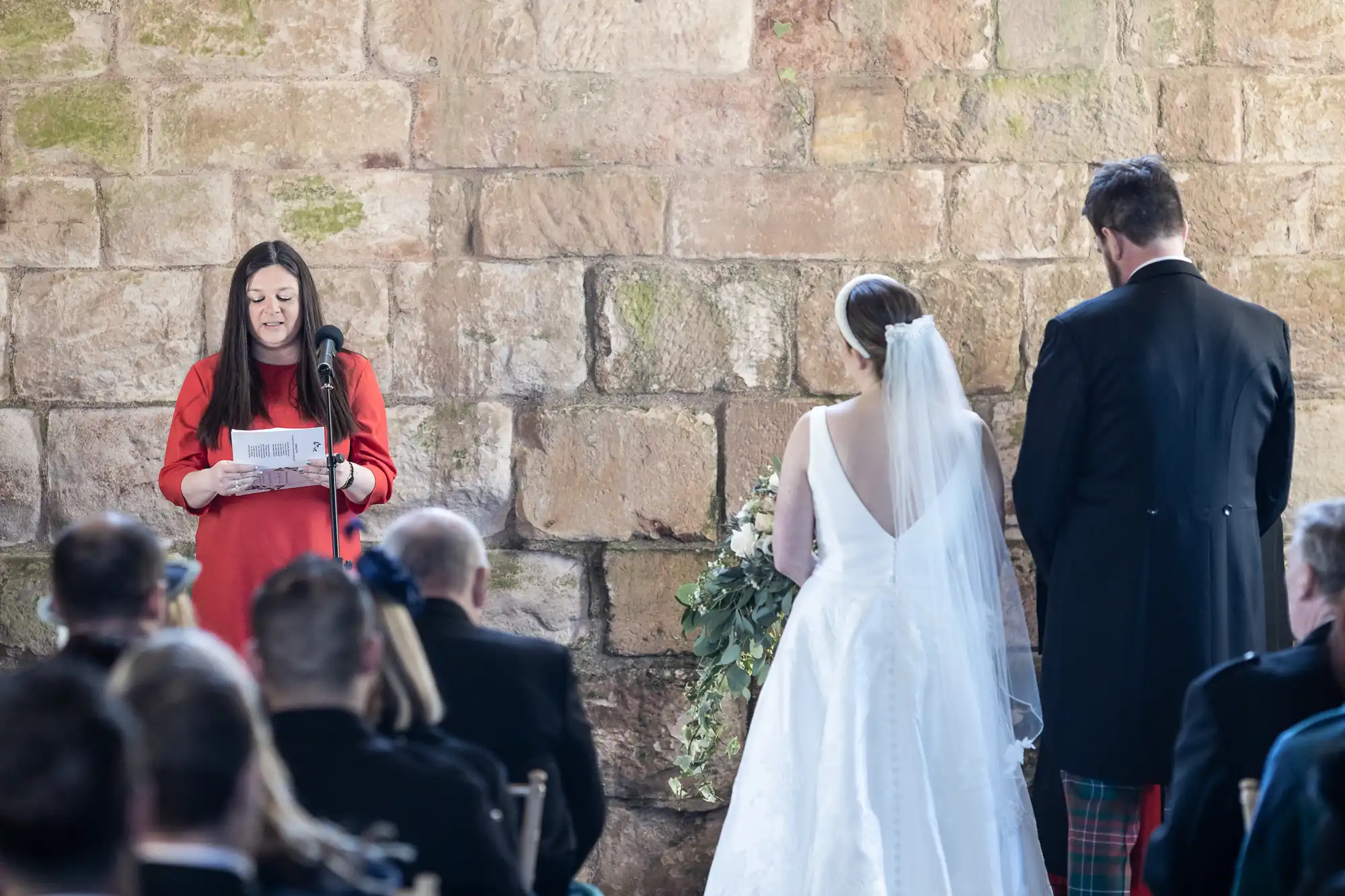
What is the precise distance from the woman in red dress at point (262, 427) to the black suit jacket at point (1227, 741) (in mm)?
2093

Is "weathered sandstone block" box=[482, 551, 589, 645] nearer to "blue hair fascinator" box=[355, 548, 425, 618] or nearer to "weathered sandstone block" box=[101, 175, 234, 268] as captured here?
"weathered sandstone block" box=[101, 175, 234, 268]

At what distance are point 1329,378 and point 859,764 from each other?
2.02 metres

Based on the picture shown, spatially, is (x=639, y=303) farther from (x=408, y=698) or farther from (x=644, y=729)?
(x=408, y=698)

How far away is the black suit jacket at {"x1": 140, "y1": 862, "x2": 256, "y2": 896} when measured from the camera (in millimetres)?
1299

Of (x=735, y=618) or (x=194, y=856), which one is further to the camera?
(x=735, y=618)

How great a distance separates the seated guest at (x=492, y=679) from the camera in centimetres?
225

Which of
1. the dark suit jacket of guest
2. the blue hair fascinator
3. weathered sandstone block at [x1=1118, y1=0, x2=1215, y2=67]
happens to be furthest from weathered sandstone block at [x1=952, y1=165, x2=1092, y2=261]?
the blue hair fascinator

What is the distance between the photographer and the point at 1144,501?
3.23 metres

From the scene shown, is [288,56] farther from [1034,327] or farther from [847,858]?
[847,858]

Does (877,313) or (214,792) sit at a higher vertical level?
(877,313)

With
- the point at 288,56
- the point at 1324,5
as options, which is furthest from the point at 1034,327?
the point at 288,56

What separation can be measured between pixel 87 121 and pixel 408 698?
300cm

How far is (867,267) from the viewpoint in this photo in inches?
171

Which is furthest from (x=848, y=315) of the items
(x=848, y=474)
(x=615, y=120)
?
(x=615, y=120)
